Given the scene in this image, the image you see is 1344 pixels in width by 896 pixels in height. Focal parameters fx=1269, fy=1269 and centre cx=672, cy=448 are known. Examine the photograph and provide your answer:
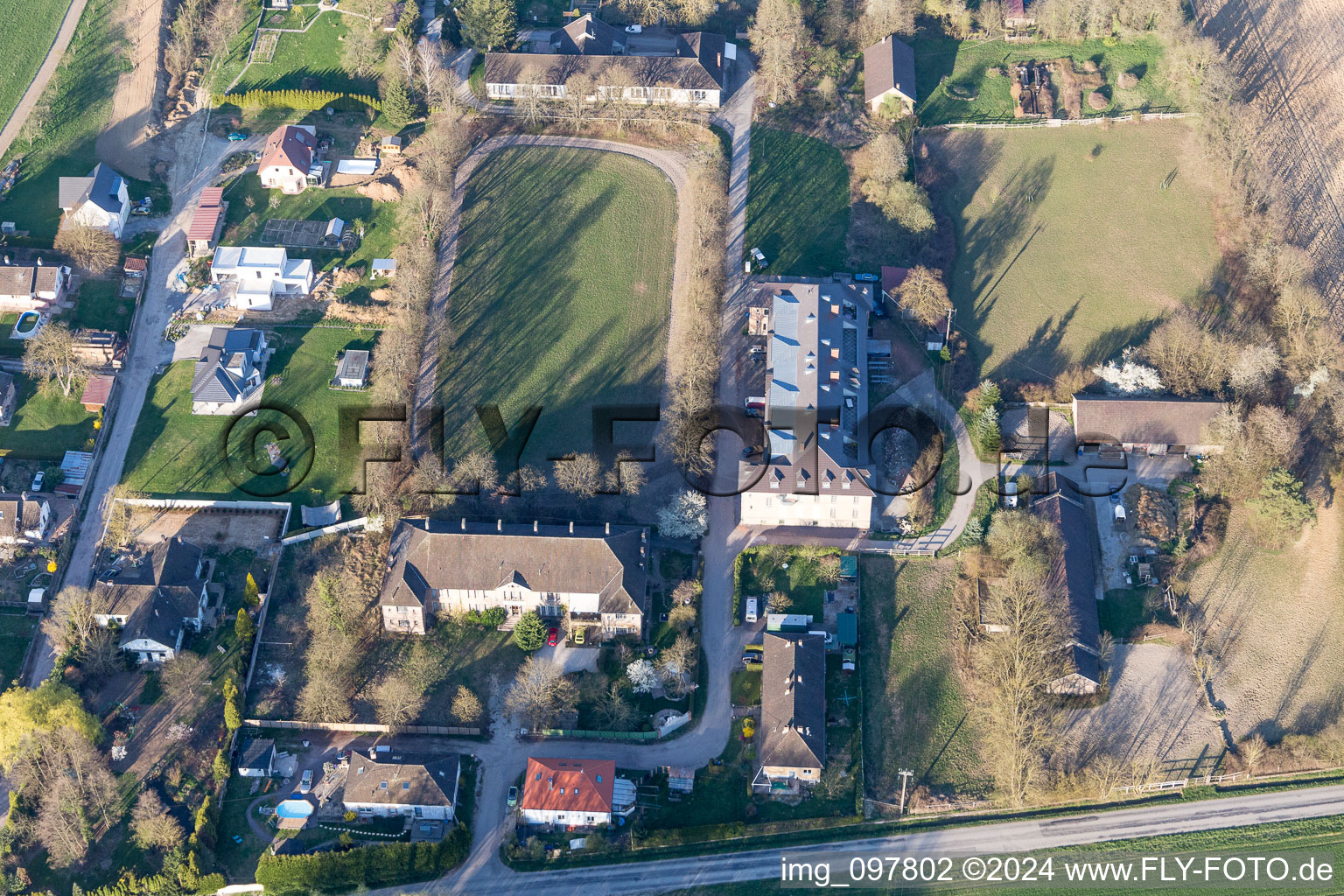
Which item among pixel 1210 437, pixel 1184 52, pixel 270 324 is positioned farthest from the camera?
pixel 1184 52

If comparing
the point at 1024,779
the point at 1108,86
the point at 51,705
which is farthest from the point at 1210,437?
the point at 51,705

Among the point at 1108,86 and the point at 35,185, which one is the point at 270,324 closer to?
the point at 35,185

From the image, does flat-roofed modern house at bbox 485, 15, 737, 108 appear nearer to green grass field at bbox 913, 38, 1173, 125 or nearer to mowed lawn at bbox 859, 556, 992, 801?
green grass field at bbox 913, 38, 1173, 125

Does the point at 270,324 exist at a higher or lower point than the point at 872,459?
higher

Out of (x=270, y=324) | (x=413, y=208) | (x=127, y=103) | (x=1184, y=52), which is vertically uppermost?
(x=1184, y=52)

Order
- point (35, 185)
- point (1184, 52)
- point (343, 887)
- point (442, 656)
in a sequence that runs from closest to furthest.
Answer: point (343, 887), point (442, 656), point (35, 185), point (1184, 52)

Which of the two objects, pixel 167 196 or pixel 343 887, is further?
pixel 167 196

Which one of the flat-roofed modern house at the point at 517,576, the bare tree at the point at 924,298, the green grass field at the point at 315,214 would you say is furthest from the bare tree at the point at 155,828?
the bare tree at the point at 924,298
